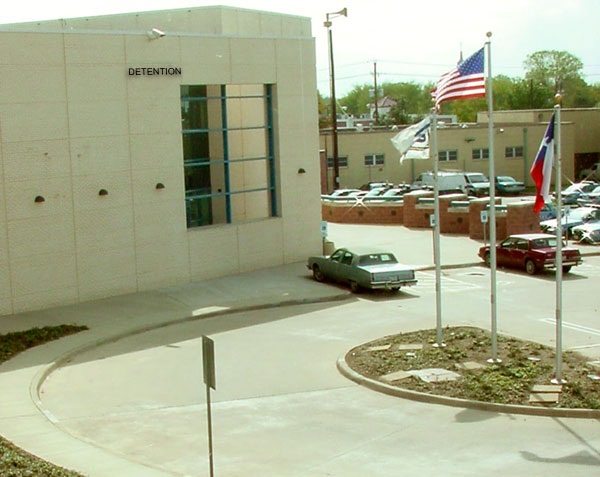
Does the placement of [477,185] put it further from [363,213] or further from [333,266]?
[333,266]

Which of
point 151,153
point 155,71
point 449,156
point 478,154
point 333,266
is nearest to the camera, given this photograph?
point 155,71

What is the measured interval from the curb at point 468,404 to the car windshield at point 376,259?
469 inches

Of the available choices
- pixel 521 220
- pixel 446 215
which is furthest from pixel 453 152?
pixel 521 220

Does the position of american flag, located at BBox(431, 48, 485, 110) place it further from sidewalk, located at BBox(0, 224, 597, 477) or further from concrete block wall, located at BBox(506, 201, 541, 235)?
concrete block wall, located at BBox(506, 201, 541, 235)

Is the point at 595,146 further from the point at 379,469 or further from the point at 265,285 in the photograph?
the point at 379,469

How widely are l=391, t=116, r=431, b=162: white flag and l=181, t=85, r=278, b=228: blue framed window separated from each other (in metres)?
12.4

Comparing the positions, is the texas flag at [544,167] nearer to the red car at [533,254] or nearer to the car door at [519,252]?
the red car at [533,254]

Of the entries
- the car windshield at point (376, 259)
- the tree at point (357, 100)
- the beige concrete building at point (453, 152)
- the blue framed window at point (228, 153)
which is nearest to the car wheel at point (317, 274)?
the car windshield at point (376, 259)

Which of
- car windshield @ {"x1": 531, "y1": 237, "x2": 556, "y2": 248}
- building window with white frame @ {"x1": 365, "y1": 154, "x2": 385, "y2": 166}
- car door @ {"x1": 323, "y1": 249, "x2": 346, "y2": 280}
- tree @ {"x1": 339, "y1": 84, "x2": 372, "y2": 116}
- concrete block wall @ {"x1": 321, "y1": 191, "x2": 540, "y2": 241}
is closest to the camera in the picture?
car door @ {"x1": 323, "y1": 249, "x2": 346, "y2": 280}

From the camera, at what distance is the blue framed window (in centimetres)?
3575

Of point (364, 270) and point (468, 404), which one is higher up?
point (364, 270)

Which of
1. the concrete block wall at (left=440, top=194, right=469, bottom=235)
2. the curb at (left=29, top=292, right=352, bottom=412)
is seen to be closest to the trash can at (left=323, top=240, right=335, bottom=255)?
the curb at (left=29, top=292, right=352, bottom=412)

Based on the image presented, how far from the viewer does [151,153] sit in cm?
3262

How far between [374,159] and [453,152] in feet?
20.3
